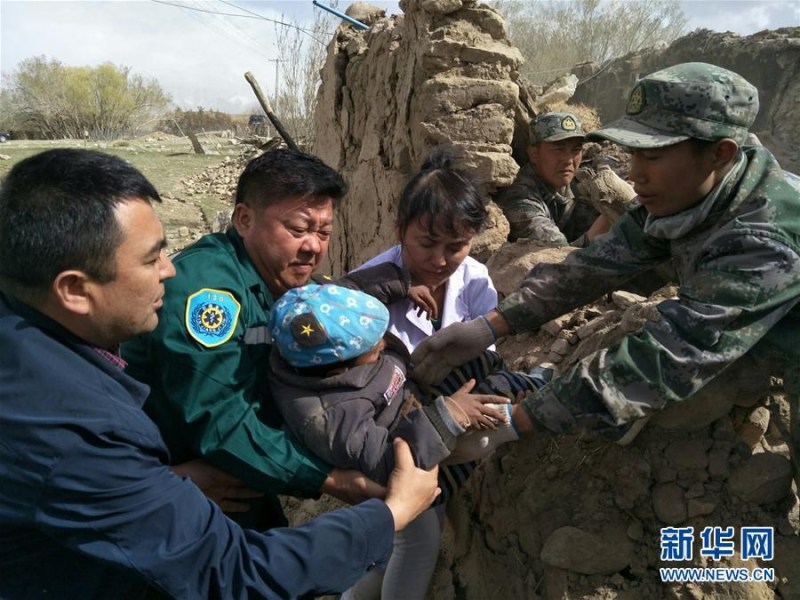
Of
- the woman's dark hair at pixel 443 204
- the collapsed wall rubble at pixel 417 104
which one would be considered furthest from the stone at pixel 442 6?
the woman's dark hair at pixel 443 204

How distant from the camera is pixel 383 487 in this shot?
1.80 m

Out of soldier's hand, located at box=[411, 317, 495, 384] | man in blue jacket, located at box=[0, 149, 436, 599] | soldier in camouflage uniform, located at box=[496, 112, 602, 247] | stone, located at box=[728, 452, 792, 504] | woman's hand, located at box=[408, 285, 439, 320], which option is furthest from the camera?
soldier in camouflage uniform, located at box=[496, 112, 602, 247]

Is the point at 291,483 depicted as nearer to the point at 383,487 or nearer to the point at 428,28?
the point at 383,487

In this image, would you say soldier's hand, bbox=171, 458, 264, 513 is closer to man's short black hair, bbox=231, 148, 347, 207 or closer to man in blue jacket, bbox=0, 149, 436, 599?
man in blue jacket, bbox=0, 149, 436, 599

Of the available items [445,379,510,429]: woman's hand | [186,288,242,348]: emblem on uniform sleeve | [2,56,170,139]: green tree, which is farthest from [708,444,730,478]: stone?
[2,56,170,139]: green tree

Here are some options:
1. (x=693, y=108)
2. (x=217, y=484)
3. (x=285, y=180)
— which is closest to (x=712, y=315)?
(x=693, y=108)

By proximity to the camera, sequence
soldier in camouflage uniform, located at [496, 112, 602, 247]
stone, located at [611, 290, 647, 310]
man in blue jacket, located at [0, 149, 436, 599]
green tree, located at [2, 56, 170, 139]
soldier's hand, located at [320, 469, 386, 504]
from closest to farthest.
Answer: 1. man in blue jacket, located at [0, 149, 436, 599]
2. soldier's hand, located at [320, 469, 386, 504]
3. stone, located at [611, 290, 647, 310]
4. soldier in camouflage uniform, located at [496, 112, 602, 247]
5. green tree, located at [2, 56, 170, 139]

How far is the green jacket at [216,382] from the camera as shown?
1680mm

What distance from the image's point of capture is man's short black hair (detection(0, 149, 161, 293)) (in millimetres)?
1271

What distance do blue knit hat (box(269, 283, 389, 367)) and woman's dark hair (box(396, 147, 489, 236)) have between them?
2.05 ft

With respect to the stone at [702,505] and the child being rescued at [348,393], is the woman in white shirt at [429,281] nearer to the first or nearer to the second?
the child being rescued at [348,393]

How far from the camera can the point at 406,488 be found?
1.75 m

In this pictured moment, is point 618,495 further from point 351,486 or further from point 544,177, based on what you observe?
point 544,177

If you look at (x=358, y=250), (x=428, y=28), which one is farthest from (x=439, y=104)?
(x=358, y=250)
